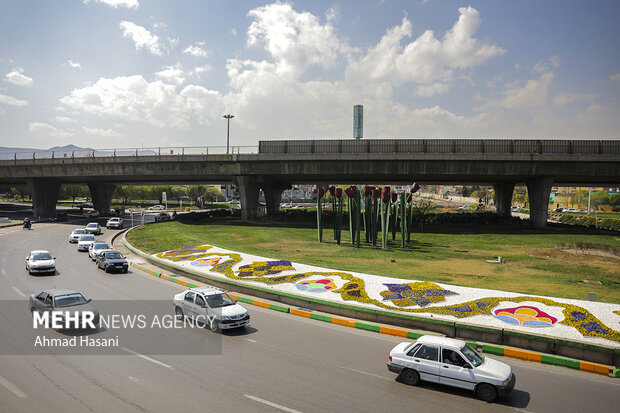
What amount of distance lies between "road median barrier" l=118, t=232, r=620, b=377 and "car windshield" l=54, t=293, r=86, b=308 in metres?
7.75

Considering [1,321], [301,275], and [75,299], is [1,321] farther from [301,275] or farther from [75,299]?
[301,275]

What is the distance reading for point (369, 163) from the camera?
181 feet

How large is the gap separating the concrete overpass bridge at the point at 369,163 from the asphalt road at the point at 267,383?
41.7 metres

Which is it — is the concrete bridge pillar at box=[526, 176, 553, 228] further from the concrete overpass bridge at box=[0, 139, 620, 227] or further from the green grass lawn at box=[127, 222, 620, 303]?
the green grass lawn at box=[127, 222, 620, 303]

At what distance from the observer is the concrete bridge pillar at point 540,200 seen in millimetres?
53125

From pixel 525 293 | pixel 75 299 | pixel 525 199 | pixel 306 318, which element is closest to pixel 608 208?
pixel 525 199

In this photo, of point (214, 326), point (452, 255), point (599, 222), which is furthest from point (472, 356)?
→ point (599, 222)

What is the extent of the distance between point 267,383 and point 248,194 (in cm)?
5128

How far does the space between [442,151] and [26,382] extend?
51985 mm

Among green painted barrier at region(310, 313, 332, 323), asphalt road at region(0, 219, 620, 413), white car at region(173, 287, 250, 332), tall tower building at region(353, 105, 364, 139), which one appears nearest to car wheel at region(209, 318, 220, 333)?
white car at region(173, 287, 250, 332)

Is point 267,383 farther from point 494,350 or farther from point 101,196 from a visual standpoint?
point 101,196

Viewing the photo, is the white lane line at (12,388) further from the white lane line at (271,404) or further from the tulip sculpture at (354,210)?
the tulip sculpture at (354,210)

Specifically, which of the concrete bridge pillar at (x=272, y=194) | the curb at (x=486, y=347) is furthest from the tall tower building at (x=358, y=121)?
the curb at (x=486, y=347)

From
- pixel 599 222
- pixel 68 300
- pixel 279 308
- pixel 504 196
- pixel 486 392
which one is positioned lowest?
pixel 279 308
